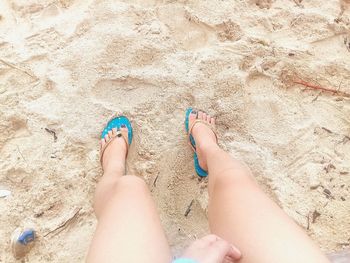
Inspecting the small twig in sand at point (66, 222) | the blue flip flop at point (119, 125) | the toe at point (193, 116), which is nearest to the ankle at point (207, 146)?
the toe at point (193, 116)

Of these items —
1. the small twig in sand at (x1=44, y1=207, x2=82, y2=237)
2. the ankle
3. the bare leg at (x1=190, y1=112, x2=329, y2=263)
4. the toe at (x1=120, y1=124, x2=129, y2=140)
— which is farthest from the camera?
the toe at (x1=120, y1=124, x2=129, y2=140)

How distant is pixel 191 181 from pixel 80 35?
878 mm

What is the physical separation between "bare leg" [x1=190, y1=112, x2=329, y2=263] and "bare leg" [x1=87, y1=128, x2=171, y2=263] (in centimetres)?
19

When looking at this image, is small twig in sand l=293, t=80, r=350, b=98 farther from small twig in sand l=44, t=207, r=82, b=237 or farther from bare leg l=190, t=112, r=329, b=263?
small twig in sand l=44, t=207, r=82, b=237

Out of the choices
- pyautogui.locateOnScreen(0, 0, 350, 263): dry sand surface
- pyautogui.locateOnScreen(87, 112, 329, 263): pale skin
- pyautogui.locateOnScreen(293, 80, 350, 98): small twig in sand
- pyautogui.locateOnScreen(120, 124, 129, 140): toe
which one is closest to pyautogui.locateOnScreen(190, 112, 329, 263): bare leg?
pyautogui.locateOnScreen(87, 112, 329, 263): pale skin

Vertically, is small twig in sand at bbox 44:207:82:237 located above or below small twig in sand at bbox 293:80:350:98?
below

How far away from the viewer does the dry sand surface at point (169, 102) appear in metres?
1.55

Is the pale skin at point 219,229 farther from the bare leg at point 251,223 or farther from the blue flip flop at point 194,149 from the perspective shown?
the blue flip flop at point 194,149

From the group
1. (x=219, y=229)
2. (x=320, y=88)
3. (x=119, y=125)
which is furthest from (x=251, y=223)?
(x=320, y=88)

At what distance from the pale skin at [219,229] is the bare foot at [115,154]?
179 mm

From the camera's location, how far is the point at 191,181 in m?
1.66

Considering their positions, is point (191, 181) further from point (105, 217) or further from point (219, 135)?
point (105, 217)

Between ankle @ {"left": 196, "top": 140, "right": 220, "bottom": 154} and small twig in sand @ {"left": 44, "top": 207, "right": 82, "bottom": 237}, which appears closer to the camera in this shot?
small twig in sand @ {"left": 44, "top": 207, "right": 82, "bottom": 237}

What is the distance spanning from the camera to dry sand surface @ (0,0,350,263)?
1.55 metres
